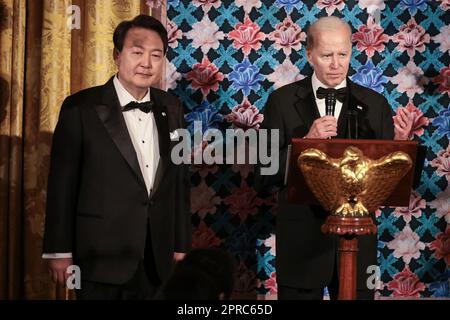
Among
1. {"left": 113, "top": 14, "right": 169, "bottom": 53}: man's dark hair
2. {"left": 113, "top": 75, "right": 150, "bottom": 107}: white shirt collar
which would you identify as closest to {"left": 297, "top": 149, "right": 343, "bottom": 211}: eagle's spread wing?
{"left": 113, "top": 75, "right": 150, "bottom": 107}: white shirt collar

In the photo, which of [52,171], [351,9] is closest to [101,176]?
[52,171]

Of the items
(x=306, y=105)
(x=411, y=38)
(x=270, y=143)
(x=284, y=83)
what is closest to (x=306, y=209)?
(x=270, y=143)

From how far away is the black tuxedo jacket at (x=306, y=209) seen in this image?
3.01 meters

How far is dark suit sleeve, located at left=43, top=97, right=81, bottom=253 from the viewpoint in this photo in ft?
9.39

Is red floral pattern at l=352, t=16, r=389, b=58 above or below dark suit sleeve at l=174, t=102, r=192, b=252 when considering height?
above

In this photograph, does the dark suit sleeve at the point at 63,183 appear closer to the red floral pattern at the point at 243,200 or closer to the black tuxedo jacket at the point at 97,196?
the black tuxedo jacket at the point at 97,196

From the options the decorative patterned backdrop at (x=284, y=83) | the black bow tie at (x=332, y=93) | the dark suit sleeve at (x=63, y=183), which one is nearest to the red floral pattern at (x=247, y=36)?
the decorative patterned backdrop at (x=284, y=83)

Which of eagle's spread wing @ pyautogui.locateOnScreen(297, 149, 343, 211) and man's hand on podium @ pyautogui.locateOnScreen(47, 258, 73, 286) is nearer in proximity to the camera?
eagle's spread wing @ pyautogui.locateOnScreen(297, 149, 343, 211)

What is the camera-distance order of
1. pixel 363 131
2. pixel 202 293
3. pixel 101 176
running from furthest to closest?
pixel 363 131 → pixel 101 176 → pixel 202 293

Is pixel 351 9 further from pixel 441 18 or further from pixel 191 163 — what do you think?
pixel 191 163

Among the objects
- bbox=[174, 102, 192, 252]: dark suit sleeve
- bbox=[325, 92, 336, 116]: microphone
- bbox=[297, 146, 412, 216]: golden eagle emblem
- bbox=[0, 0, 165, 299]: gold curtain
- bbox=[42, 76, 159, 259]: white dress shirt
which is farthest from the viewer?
bbox=[0, 0, 165, 299]: gold curtain

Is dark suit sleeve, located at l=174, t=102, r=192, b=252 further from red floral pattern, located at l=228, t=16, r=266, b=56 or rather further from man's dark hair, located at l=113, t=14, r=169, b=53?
red floral pattern, located at l=228, t=16, r=266, b=56

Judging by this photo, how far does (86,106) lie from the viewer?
2.90 meters

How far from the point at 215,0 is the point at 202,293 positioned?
256cm
